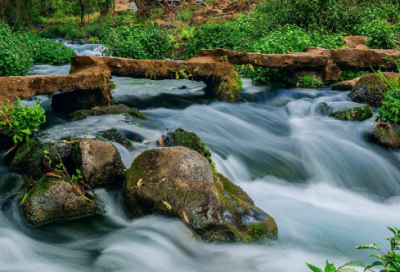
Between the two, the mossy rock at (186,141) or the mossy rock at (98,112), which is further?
the mossy rock at (98,112)

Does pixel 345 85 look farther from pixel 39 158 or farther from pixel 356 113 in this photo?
pixel 39 158

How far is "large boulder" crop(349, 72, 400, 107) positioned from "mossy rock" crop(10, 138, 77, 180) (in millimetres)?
6866

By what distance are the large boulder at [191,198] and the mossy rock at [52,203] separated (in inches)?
19.5

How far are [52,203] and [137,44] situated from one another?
26.2 feet

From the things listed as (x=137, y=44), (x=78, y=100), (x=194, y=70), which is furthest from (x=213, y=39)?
(x=78, y=100)

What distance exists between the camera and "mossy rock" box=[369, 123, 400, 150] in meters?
6.04

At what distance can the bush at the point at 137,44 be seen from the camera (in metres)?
10.2

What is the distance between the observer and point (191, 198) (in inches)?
132

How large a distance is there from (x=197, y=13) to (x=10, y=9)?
39.6 ft

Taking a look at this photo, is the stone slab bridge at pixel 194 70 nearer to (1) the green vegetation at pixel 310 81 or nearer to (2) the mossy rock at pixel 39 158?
(1) the green vegetation at pixel 310 81

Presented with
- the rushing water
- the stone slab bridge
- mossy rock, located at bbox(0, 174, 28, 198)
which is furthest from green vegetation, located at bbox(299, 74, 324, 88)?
mossy rock, located at bbox(0, 174, 28, 198)

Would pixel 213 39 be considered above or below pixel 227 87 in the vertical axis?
above

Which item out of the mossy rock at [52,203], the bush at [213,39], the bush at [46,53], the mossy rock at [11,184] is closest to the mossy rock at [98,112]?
the mossy rock at [11,184]

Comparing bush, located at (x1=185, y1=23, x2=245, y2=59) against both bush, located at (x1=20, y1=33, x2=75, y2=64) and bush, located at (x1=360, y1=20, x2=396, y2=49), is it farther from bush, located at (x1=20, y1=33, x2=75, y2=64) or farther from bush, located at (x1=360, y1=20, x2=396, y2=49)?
bush, located at (x1=20, y1=33, x2=75, y2=64)
